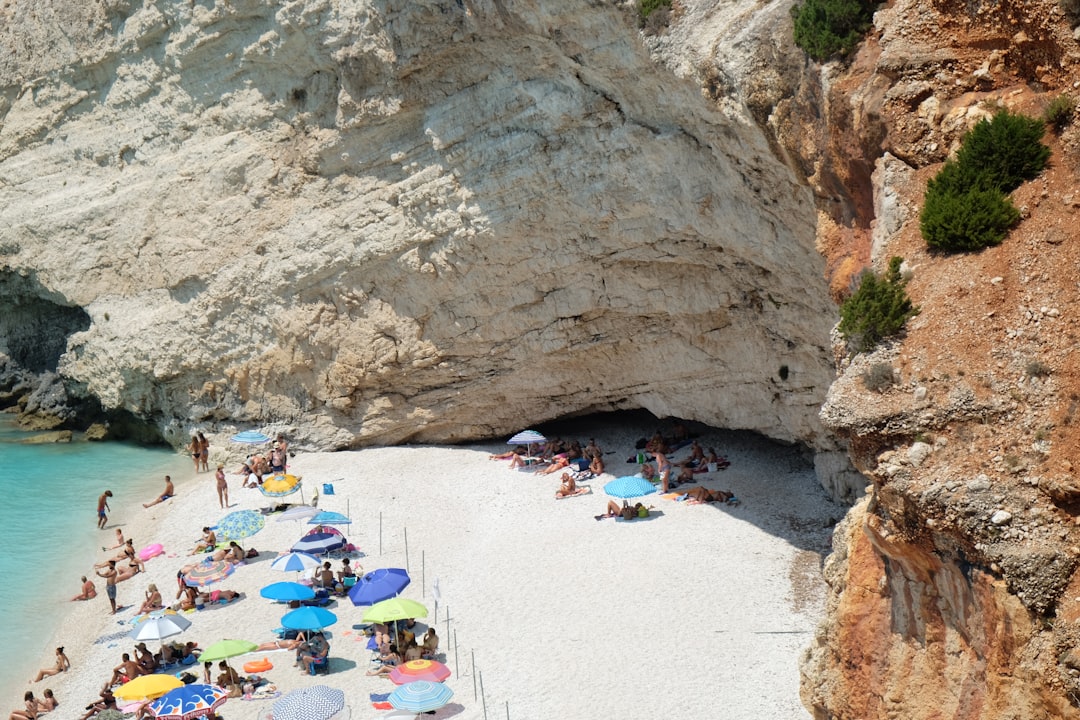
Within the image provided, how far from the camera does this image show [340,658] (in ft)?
57.6

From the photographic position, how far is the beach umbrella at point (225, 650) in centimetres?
1680

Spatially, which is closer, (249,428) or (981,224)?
(981,224)

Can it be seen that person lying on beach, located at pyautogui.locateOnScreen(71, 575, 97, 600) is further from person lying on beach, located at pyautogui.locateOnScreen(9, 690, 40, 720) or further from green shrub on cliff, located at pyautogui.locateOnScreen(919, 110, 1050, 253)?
green shrub on cliff, located at pyautogui.locateOnScreen(919, 110, 1050, 253)

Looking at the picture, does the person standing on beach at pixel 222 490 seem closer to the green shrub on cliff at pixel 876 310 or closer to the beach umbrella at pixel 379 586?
the beach umbrella at pixel 379 586

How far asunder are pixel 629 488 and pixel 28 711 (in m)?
12.6

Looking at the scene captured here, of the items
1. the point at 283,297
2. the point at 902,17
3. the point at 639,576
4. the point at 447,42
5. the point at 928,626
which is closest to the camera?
the point at 928,626

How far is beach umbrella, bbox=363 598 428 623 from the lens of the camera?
55.5 ft

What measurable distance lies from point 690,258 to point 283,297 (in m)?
12.4

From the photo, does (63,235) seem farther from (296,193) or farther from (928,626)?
(928,626)

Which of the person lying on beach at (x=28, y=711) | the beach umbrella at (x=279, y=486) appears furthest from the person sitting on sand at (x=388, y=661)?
the beach umbrella at (x=279, y=486)

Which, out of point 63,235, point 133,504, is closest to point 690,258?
point 133,504

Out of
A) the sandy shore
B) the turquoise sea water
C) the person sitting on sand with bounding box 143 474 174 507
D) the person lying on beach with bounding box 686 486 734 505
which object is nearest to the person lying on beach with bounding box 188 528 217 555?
the sandy shore

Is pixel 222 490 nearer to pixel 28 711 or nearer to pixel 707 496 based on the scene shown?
pixel 28 711

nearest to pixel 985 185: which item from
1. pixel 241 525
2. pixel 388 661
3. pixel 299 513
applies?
pixel 388 661
